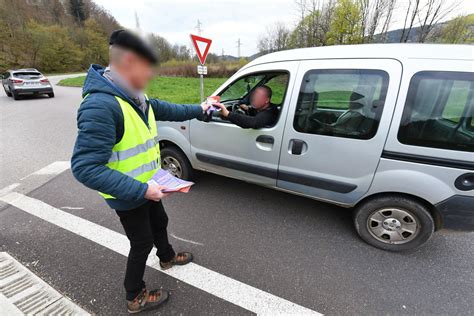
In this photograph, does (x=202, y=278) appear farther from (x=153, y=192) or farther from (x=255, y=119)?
(x=255, y=119)

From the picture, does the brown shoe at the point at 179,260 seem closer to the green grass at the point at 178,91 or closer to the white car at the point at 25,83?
the green grass at the point at 178,91

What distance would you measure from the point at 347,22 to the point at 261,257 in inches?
662

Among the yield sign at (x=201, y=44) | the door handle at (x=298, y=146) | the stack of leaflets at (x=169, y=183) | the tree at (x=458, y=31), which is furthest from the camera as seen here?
the tree at (x=458, y=31)

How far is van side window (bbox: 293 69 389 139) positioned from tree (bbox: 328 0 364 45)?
50.3ft

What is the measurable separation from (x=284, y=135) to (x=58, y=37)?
51.2 meters

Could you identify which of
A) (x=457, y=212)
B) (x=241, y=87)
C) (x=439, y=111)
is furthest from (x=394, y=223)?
(x=241, y=87)

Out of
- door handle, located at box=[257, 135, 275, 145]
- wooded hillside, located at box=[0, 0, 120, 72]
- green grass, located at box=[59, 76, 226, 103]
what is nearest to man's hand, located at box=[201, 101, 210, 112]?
door handle, located at box=[257, 135, 275, 145]

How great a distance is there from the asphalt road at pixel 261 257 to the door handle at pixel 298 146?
0.90m

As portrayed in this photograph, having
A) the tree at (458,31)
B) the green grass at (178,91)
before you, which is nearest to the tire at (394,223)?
the green grass at (178,91)

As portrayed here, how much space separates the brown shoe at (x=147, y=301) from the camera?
1.75 metres

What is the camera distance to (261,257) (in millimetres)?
2297

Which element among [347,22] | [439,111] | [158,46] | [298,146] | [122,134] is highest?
[347,22]

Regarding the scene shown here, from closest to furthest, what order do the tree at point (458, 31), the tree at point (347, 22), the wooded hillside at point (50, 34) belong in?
1. the tree at point (458, 31)
2. the tree at point (347, 22)
3. the wooded hillside at point (50, 34)

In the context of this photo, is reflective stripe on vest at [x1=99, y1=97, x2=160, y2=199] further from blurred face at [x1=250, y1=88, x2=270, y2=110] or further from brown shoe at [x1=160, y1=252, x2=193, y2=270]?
blurred face at [x1=250, y1=88, x2=270, y2=110]
